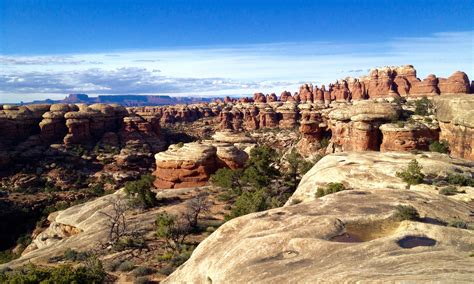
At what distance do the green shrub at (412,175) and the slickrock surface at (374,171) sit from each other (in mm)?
428

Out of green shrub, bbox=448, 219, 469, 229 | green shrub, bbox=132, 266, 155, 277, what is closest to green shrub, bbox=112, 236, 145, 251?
green shrub, bbox=132, 266, 155, 277

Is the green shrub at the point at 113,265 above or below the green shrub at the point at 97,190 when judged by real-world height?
above

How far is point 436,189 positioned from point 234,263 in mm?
19990

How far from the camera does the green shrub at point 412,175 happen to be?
29.0 m

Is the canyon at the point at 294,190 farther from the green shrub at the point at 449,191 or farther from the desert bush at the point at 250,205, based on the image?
the desert bush at the point at 250,205

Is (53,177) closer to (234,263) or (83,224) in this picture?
(83,224)

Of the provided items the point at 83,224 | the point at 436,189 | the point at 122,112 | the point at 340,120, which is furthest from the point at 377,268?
the point at 122,112

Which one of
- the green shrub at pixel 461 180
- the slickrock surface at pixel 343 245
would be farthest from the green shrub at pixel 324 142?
the slickrock surface at pixel 343 245

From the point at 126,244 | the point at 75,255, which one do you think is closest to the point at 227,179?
the point at 126,244

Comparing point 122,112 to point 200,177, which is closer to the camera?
point 200,177

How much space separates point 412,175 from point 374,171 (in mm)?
3596

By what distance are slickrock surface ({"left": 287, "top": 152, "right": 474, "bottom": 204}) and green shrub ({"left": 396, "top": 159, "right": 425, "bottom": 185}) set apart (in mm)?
428

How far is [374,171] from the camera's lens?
3238 centimetres

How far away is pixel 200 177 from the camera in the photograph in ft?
175
